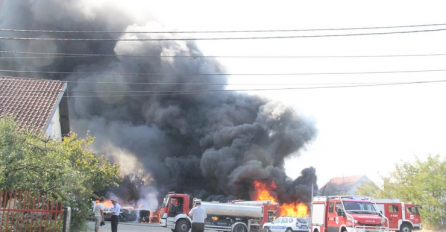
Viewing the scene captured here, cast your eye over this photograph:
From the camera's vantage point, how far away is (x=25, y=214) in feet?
34.2

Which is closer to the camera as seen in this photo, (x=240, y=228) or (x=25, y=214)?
(x=25, y=214)

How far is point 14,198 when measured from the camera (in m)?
9.77

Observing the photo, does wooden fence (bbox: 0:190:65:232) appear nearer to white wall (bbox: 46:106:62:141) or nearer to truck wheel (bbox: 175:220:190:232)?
white wall (bbox: 46:106:62:141)

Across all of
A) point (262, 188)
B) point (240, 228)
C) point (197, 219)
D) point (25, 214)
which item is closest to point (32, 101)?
point (25, 214)

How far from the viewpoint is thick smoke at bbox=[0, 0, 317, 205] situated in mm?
42656

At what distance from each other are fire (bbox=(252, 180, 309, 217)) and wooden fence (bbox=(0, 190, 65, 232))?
2890 cm

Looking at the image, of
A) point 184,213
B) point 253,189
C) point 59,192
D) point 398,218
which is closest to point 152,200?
point 253,189

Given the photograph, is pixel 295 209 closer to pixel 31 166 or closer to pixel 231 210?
pixel 231 210

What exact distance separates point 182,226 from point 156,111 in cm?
2379

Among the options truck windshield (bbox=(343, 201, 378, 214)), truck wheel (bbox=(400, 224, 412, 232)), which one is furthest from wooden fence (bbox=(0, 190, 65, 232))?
truck wheel (bbox=(400, 224, 412, 232))

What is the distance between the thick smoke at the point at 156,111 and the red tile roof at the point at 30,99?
20.5m

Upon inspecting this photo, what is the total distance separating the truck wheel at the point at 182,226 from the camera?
2244 cm

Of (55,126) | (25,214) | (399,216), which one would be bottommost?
(399,216)

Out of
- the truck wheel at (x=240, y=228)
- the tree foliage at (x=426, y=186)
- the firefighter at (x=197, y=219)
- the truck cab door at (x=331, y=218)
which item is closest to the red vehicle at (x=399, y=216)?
the tree foliage at (x=426, y=186)
